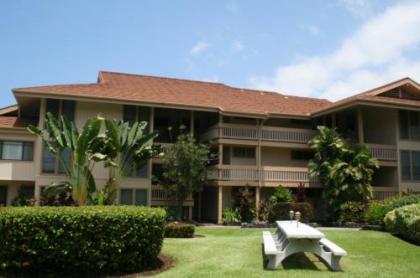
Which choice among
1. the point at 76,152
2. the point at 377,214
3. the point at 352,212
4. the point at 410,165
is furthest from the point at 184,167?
the point at 410,165

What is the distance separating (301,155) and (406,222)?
14.3 metres

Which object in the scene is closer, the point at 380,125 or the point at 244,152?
the point at 244,152

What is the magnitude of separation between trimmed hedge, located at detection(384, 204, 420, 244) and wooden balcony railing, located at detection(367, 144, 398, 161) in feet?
29.2

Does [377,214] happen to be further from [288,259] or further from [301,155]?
[301,155]

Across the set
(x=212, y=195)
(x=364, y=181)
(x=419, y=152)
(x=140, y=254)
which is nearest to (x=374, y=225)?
(x=364, y=181)

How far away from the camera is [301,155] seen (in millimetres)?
30781

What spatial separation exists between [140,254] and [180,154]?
13.0 metres

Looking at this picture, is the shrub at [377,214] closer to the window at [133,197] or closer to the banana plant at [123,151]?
the banana plant at [123,151]

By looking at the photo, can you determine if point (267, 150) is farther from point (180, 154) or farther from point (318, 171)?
point (180, 154)

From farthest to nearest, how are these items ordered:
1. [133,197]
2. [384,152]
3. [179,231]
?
1. [384,152]
2. [133,197]
3. [179,231]

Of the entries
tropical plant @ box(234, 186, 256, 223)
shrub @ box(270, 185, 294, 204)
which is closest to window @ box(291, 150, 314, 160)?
shrub @ box(270, 185, 294, 204)

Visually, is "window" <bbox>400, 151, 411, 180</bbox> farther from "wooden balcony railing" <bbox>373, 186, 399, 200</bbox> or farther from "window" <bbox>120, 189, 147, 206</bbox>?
"window" <bbox>120, 189, 147, 206</bbox>

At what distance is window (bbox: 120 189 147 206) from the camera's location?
25394 millimetres

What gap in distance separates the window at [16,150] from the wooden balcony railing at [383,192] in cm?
1972
